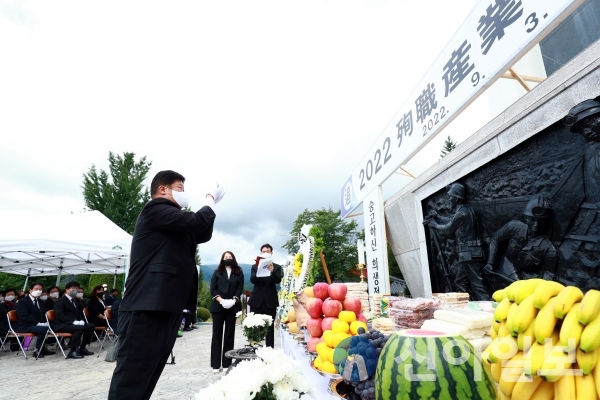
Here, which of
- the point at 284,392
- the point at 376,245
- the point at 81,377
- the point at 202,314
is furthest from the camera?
the point at 202,314

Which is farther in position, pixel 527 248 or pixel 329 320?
pixel 527 248

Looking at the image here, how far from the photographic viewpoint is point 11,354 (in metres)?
8.84

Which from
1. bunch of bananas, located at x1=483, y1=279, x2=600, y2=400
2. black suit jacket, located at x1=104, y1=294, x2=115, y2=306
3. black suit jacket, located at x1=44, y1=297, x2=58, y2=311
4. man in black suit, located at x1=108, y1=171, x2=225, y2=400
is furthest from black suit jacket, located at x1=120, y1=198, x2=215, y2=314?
black suit jacket, located at x1=104, y1=294, x2=115, y2=306

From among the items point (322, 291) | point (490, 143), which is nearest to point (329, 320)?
point (322, 291)

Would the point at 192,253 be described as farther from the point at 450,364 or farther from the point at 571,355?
the point at 571,355

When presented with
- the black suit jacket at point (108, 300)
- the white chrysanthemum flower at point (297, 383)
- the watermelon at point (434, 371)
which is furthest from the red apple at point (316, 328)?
the black suit jacket at point (108, 300)

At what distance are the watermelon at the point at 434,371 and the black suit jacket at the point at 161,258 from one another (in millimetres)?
1756

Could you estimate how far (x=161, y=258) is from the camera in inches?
92.4

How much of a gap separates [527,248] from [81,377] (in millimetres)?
7249

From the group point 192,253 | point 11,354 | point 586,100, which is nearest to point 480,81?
point 586,100

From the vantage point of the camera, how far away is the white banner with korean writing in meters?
2.83

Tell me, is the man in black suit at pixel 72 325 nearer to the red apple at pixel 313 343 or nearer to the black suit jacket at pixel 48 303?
the black suit jacket at pixel 48 303

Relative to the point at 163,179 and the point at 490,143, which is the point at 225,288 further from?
the point at 490,143

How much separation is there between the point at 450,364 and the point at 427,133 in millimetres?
4190
